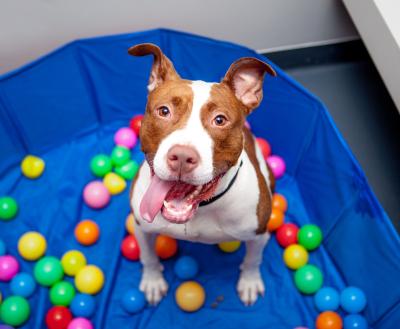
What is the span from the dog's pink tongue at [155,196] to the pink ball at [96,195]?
3.74 ft

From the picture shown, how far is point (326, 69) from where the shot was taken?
10.8 feet

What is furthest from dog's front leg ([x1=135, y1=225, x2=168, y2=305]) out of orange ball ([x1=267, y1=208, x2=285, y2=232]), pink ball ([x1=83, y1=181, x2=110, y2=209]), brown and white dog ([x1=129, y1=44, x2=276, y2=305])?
orange ball ([x1=267, y1=208, x2=285, y2=232])

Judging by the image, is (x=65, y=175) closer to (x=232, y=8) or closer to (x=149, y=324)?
(x=149, y=324)

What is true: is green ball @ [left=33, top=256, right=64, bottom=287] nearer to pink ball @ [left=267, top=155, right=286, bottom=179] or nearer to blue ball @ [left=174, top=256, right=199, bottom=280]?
blue ball @ [left=174, top=256, right=199, bottom=280]

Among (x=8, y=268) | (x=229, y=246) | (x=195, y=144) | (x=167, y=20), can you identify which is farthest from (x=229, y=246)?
(x=167, y=20)

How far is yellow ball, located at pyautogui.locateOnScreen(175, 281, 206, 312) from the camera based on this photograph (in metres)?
2.32

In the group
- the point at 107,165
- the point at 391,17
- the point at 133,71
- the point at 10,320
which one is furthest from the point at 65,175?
the point at 391,17

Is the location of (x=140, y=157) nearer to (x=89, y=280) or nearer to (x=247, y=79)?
(x=89, y=280)

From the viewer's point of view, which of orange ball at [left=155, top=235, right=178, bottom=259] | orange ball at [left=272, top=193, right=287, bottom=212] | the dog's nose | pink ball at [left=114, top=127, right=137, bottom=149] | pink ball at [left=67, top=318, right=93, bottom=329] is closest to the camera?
the dog's nose

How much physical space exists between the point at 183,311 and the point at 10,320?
31.1 inches

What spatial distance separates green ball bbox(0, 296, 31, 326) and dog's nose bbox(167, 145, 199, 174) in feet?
4.29

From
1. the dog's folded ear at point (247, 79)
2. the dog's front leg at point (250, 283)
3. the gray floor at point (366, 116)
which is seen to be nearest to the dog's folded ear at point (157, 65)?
the dog's folded ear at point (247, 79)

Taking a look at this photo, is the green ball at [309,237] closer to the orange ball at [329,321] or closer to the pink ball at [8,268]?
the orange ball at [329,321]

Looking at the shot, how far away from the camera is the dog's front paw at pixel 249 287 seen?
240cm
